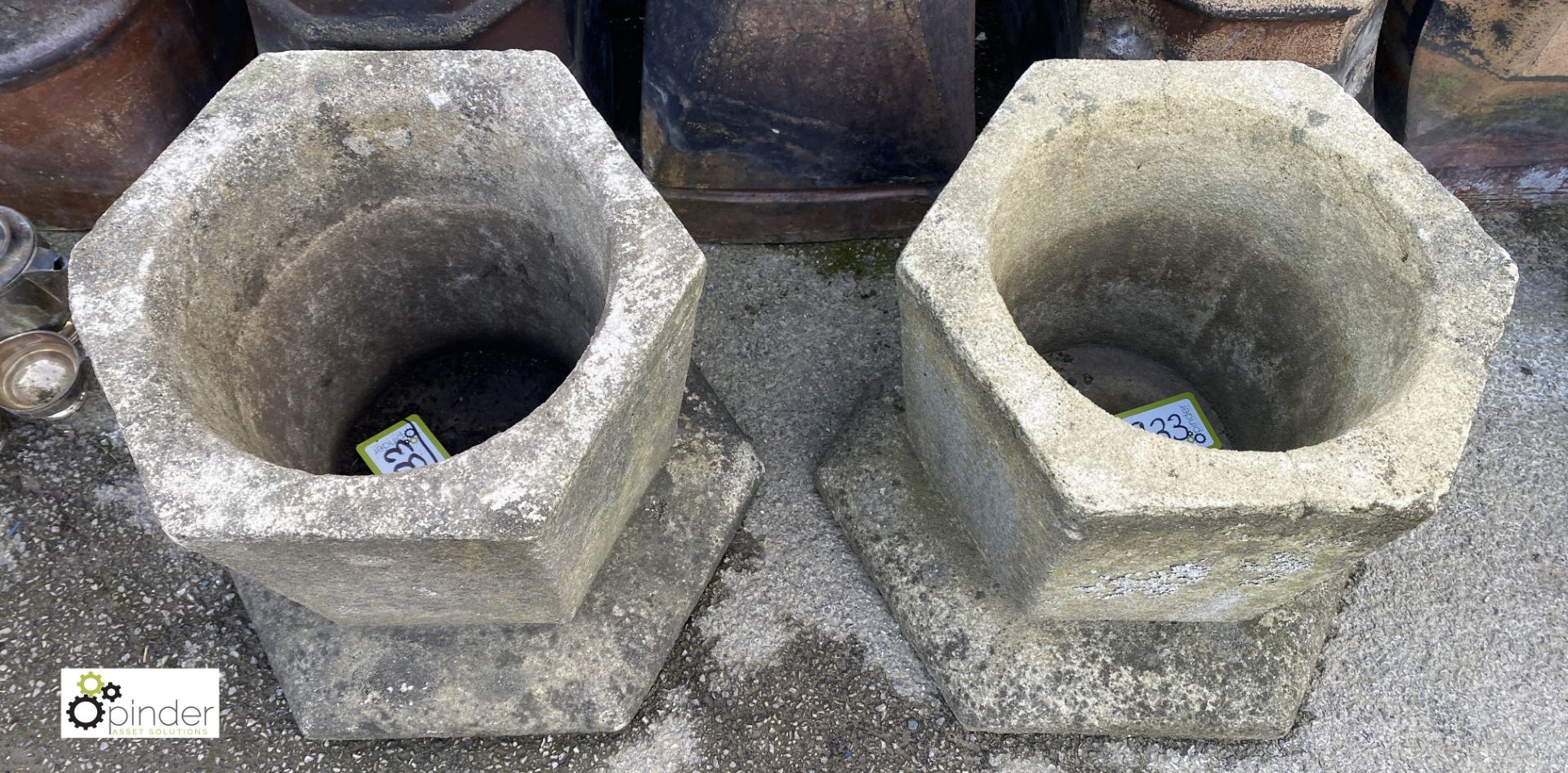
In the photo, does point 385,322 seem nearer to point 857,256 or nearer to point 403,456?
point 403,456

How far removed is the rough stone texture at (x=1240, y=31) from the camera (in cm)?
219

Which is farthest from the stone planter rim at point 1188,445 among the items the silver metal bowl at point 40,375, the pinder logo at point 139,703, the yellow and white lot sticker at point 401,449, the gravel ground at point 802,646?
the silver metal bowl at point 40,375

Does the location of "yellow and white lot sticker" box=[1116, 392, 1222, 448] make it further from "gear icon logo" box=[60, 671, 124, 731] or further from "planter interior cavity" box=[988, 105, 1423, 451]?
"gear icon logo" box=[60, 671, 124, 731]

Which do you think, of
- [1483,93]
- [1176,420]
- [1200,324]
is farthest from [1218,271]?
[1483,93]

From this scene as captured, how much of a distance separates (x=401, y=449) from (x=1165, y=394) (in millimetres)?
1860

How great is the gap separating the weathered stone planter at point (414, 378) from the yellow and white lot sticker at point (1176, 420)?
912 mm

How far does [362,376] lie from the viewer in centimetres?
225

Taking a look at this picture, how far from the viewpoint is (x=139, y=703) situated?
2043 millimetres

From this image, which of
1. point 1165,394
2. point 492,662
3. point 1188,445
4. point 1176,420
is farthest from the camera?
point 1165,394

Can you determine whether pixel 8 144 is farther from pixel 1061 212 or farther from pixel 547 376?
pixel 1061 212

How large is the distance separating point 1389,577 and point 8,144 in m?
3.53

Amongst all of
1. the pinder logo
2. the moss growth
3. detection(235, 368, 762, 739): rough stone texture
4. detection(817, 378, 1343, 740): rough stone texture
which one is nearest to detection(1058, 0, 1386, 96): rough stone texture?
the moss growth

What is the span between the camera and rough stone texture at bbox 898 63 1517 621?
1.38 meters

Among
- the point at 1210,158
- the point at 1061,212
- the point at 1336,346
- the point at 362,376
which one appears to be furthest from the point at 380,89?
the point at 1336,346
